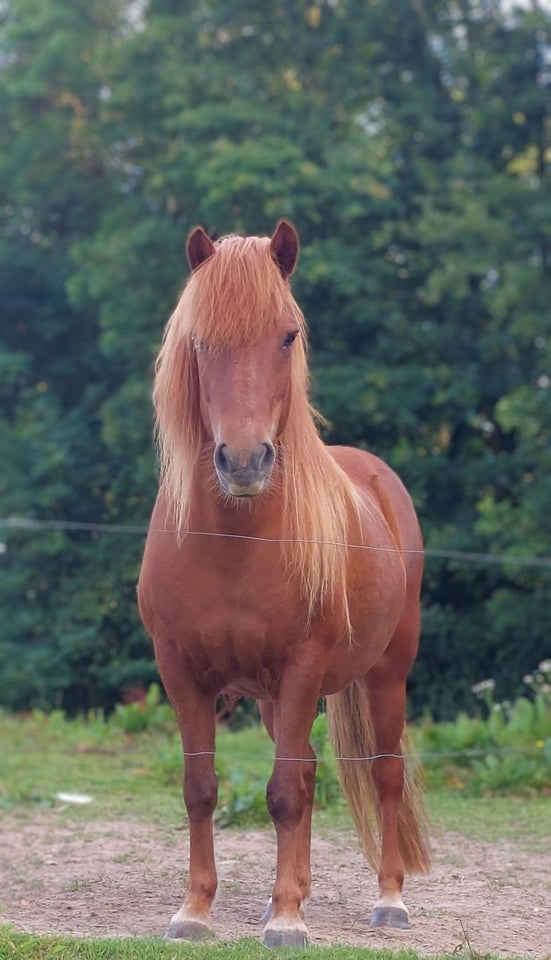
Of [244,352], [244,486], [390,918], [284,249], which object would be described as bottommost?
[390,918]

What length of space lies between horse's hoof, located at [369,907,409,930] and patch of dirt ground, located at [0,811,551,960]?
46 millimetres

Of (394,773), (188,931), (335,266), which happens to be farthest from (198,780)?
(335,266)

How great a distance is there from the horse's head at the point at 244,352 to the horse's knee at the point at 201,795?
1.03 meters

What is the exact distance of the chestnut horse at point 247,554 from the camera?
386cm

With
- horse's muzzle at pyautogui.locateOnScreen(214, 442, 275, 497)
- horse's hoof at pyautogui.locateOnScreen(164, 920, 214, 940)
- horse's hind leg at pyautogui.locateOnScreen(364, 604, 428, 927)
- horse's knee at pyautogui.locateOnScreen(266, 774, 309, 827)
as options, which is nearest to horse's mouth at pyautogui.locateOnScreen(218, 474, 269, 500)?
horse's muzzle at pyautogui.locateOnScreen(214, 442, 275, 497)

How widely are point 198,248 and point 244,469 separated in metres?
0.95

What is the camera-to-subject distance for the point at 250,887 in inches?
202

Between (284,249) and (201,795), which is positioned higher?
(284,249)

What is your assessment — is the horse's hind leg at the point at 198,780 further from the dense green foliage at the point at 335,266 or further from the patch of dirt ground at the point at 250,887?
the dense green foliage at the point at 335,266

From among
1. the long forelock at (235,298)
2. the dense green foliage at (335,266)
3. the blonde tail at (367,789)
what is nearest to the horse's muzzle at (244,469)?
the long forelock at (235,298)

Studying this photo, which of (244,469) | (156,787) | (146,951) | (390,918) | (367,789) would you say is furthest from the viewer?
(156,787)

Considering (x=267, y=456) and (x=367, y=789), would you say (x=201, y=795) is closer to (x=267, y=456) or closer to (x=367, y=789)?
(x=367, y=789)

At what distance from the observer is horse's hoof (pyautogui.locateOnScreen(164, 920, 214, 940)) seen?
3.93 meters

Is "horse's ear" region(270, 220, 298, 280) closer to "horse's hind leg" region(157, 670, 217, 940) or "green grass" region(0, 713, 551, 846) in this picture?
"horse's hind leg" region(157, 670, 217, 940)
